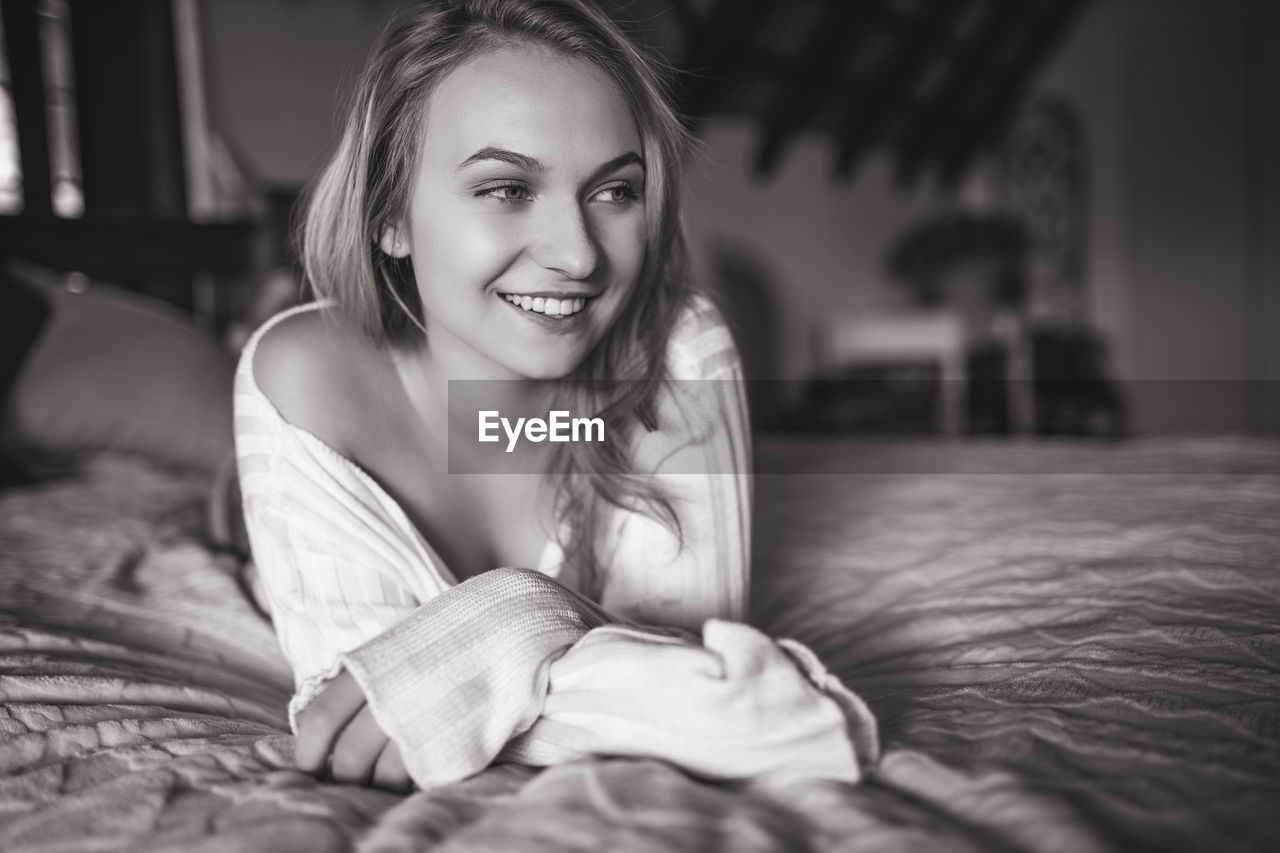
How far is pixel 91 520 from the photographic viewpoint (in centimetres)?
123

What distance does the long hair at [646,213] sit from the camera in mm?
860

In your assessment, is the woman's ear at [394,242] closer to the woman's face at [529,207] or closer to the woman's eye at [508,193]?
the woman's face at [529,207]

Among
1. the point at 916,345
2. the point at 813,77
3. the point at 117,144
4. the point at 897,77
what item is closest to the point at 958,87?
the point at 897,77

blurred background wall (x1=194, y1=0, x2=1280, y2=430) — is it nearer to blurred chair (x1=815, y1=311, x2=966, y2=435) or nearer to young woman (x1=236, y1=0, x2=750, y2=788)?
blurred chair (x1=815, y1=311, x2=966, y2=435)

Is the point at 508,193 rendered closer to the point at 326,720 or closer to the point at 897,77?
the point at 326,720

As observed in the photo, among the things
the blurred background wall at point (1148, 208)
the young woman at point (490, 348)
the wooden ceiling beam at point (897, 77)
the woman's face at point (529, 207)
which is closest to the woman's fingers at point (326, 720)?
the young woman at point (490, 348)

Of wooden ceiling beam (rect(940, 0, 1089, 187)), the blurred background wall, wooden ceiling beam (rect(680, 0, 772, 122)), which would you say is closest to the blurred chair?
the blurred background wall

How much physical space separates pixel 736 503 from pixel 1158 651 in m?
0.38

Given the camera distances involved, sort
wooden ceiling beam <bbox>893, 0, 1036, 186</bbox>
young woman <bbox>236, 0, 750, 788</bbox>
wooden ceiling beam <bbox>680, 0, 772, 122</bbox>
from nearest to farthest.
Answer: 1. young woman <bbox>236, 0, 750, 788</bbox>
2. wooden ceiling beam <bbox>680, 0, 772, 122</bbox>
3. wooden ceiling beam <bbox>893, 0, 1036, 186</bbox>

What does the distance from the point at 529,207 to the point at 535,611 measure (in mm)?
395

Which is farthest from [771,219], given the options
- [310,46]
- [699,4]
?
[310,46]

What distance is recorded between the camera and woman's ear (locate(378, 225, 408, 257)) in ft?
3.04

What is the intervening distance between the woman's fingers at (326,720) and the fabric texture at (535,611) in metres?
0.02

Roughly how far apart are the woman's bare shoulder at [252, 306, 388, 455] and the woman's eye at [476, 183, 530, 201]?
218 mm
